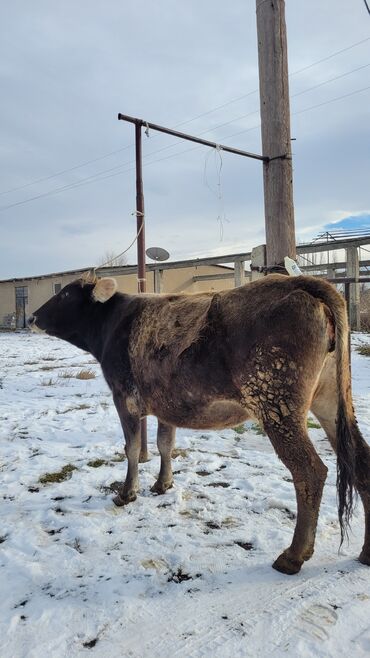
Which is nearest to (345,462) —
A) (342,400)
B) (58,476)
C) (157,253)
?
(342,400)

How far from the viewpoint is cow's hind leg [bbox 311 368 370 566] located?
272 cm

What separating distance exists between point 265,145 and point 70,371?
7.82 m

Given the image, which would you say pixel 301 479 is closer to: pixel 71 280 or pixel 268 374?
pixel 268 374

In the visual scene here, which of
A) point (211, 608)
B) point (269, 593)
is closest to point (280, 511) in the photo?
point (269, 593)

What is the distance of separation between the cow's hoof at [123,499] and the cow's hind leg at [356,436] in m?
1.73

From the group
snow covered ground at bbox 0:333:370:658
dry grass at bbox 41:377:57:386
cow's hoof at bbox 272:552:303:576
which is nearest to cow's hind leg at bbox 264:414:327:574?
cow's hoof at bbox 272:552:303:576

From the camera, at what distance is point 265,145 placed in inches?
179

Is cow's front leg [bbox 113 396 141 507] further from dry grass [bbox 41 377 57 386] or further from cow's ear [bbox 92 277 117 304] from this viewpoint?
dry grass [bbox 41 377 57 386]

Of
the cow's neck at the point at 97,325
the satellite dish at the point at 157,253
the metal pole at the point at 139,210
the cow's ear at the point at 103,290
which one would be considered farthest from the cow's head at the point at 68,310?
the satellite dish at the point at 157,253

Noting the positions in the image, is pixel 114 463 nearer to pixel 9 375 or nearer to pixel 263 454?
pixel 263 454

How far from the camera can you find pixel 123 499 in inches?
139

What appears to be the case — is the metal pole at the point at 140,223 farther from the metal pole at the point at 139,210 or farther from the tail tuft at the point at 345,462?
the tail tuft at the point at 345,462

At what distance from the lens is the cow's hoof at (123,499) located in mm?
3502

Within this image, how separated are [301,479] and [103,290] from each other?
8.00ft
